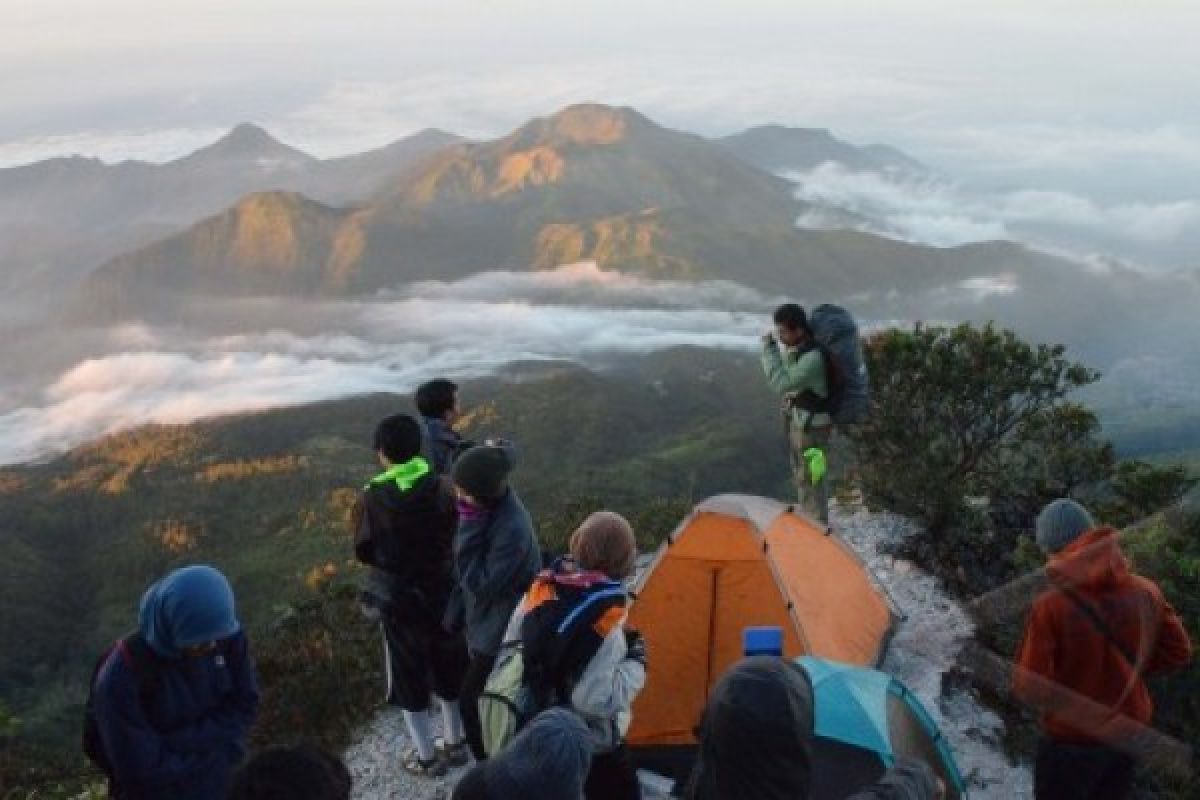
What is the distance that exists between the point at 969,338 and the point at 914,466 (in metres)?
1.91

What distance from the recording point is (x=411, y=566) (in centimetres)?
738

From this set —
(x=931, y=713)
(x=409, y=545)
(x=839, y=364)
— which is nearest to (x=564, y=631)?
(x=409, y=545)

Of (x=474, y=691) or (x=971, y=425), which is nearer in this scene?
(x=474, y=691)

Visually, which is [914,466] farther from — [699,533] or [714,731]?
[714,731]

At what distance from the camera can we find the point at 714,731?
3.52 metres

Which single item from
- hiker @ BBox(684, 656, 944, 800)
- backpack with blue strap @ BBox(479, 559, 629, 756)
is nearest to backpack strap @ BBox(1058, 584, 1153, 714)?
hiker @ BBox(684, 656, 944, 800)

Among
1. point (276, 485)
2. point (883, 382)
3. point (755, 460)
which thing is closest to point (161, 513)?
point (276, 485)

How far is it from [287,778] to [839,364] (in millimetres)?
7587

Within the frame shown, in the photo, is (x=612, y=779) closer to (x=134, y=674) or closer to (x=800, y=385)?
(x=134, y=674)

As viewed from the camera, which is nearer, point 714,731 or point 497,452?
point 714,731

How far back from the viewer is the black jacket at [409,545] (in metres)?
7.20

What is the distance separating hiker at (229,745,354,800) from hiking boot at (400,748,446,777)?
4945mm

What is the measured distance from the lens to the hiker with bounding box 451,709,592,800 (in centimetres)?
341

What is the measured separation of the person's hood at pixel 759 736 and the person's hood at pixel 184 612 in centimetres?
256
